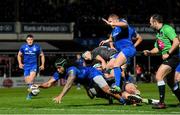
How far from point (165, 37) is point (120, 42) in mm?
1852

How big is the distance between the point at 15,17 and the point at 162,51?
41.9 metres

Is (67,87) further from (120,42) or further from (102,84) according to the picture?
(120,42)

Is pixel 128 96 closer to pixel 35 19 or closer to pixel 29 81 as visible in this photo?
pixel 29 81

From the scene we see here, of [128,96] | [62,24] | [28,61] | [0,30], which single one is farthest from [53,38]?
[128,96]

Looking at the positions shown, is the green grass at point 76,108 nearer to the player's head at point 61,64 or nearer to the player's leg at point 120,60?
the player's leg at point 120,60

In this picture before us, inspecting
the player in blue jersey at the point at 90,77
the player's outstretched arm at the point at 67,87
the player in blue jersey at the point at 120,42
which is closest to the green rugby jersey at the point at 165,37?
the player in blue jersey at the point at 120,42

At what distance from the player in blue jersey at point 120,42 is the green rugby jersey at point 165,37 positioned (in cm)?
119

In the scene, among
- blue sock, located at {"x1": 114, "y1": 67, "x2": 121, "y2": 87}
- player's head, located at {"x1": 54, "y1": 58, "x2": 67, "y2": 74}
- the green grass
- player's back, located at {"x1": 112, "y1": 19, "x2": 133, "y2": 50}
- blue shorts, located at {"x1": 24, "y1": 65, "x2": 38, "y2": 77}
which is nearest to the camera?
the green grass

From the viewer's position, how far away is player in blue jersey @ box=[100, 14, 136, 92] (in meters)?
15.1

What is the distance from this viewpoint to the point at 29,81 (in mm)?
21500

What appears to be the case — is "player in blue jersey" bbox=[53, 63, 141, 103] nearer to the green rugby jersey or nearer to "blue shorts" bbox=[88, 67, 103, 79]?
"blue shorts" bbox=[88, 67, 103, 79]

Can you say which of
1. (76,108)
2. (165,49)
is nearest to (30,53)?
(76,108)

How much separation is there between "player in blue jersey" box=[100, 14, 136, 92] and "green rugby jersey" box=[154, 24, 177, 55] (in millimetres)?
1195

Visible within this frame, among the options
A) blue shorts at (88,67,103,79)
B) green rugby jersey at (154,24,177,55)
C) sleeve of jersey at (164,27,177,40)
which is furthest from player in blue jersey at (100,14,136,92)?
sleeve of jersey at (164,27,177,40)
